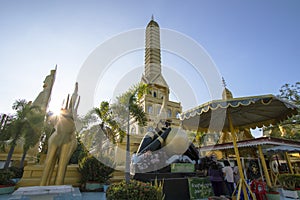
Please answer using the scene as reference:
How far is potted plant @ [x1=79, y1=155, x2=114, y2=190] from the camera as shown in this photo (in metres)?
7.14

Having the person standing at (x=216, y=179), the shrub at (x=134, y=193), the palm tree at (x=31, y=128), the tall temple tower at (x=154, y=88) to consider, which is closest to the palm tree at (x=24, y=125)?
the palm tree at (x=31, y=128)

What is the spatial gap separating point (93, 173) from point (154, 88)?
26.9 m

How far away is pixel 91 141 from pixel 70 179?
6.59m

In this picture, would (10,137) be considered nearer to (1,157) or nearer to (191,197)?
(1,157)

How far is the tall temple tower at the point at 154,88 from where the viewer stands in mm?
26089

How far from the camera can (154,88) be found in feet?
110

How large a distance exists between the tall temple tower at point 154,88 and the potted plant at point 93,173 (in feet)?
44.9

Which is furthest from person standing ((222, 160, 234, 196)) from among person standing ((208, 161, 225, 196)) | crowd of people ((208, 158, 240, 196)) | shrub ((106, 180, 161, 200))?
shrub ((106, 180, 161, 200))

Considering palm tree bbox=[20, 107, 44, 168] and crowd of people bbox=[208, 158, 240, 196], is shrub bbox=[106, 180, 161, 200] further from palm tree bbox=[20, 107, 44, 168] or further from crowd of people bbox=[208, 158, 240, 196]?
palm tree bbox=[20, 107, 44, 168]

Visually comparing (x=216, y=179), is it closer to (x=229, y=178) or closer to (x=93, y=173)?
(x=229, y=178)

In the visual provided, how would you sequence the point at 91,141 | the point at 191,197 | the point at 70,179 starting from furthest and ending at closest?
the point at 91,141, the point at 70,179, the point at 191,197

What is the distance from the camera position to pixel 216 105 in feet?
12.6

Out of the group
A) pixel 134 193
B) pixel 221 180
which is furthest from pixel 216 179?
pixel 134 193

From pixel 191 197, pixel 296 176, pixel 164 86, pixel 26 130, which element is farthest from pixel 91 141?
pixel 164 86
